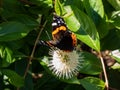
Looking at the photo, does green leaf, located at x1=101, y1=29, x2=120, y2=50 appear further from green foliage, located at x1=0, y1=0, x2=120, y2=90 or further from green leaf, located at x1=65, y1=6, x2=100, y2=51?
green leaf, located at x1=65, y1=6, x2=100, y2=51

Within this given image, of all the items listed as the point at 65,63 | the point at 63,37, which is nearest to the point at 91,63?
the point at 65,63

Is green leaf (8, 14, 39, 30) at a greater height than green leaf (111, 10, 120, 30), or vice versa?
green leaf (8, 14, 39, 30)

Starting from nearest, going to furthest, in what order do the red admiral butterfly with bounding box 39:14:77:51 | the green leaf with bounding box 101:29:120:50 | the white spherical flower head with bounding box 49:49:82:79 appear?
the red admiral butterfly with bounding box 39:14:77:51
the white spherical flower head with bounding box 49:49:82:79
the green leaf with bounding box 101:29:120:50

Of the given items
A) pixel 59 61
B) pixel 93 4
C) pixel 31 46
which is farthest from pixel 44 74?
pixel 93 4

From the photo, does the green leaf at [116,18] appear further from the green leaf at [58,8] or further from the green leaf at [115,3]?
the green leaf at [58,8]

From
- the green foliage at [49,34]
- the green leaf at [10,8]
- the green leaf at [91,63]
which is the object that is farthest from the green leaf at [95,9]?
the green leaf at [10,8]

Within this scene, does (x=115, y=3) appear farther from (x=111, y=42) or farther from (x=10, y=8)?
(x=10, y=8)

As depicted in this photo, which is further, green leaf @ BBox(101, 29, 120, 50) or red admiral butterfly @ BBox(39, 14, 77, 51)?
green leaf @ BBox(101, 29, 120, 50)

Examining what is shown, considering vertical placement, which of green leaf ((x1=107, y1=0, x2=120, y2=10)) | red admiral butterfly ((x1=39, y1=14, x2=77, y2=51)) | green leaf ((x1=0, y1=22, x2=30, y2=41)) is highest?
green leaf ((x1=107, y1=0, x2=120, y2=10))

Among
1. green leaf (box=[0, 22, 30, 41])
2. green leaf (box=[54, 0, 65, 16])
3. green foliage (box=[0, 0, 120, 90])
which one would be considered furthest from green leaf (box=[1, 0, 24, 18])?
green leaf (box=[54, 0, 65, 16])
